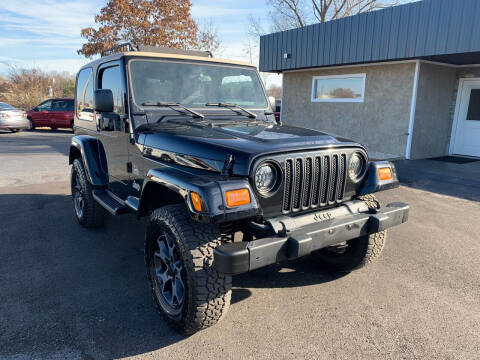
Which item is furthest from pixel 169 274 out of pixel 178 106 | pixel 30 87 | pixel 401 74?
pixel 30 87

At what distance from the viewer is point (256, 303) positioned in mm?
3025

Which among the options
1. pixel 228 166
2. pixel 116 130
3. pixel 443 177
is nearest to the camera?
pixel 228 166

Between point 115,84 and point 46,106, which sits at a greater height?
point 115,84

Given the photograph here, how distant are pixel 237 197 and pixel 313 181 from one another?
0.72 meters

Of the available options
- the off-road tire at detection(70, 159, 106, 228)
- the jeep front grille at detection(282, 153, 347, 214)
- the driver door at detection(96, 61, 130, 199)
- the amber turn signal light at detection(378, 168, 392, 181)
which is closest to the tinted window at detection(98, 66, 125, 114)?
the driver door at detection(96, 61, 130, 199)

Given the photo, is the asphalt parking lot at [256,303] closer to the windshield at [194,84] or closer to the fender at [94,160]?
the fender at [94,160]

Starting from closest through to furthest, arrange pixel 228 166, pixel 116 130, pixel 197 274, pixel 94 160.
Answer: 1. pixel 197 274
2. pixel 228 166
3. pixel 116 130
4. pixel 94 160

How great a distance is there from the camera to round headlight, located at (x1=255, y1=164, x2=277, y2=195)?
8.13 ft

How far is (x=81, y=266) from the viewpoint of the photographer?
367cm

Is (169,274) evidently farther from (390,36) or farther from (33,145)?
(33,145)

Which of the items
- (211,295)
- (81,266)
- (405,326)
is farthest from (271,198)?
(81,266)

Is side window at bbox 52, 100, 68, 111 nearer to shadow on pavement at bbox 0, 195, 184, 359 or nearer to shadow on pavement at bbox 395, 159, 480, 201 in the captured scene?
shadow on pavement at bbox 0, 195, 184, 359

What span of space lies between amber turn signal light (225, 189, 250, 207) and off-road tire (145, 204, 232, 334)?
326mm

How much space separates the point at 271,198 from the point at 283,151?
0.34m
